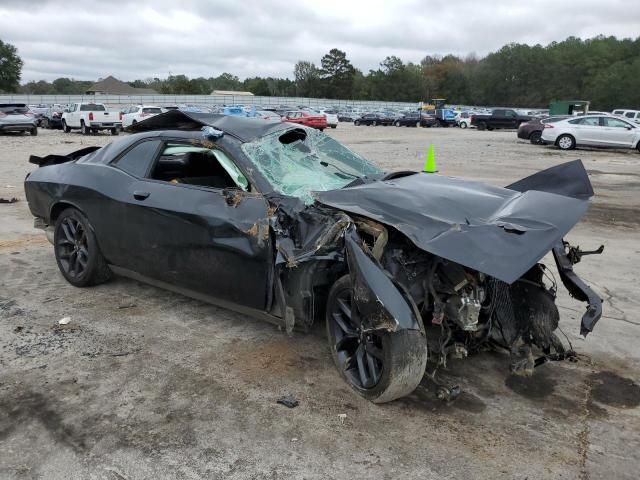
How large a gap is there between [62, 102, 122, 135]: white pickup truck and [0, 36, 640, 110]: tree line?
66.0 metres

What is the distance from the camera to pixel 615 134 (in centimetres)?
2177

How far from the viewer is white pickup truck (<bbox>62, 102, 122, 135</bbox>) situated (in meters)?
27.2

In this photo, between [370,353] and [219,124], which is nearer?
[370,353]

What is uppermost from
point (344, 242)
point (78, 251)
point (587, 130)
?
point (344, 242)

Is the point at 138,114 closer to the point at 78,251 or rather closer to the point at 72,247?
the point at 72,247

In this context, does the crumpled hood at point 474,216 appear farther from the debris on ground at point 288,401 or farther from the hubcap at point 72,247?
the hubcap at point 72,247

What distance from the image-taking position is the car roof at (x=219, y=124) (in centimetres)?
426

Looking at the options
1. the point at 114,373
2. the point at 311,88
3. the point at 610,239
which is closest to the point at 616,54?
the point at 311,88

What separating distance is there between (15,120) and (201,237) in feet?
85.6

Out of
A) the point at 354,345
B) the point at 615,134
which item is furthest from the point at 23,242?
the point at 615,134

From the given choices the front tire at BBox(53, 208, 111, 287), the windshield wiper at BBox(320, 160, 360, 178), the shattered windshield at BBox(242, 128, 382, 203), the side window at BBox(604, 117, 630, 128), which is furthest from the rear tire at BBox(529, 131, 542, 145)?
the front tire at BBox(53, 208, 111, 287)

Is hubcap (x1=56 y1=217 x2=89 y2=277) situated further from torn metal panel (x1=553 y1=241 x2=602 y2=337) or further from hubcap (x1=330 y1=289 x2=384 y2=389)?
torn metal panel (x1=553 y1=241 x2=602 y2=337)

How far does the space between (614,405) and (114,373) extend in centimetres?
314

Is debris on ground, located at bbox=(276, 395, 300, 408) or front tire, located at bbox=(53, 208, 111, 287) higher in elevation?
front tire, located at bbox=(53, 208, 111, 287)
